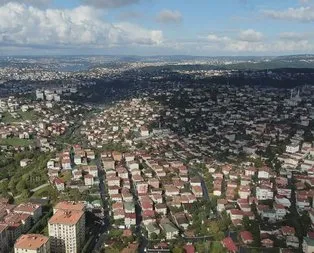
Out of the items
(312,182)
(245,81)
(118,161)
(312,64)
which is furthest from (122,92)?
(312,64)

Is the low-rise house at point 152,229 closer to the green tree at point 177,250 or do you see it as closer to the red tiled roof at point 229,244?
the green tree at point 177,250

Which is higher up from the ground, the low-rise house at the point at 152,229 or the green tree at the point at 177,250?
the green tree at the point at 177,250

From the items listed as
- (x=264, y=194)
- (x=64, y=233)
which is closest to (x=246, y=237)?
(x=264, y=194)

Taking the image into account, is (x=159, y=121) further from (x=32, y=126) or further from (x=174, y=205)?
(x=174, y=205)

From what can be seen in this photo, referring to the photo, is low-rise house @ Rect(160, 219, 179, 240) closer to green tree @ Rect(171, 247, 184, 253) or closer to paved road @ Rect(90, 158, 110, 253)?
green tree @ Rect(171, 247, 184, 253)

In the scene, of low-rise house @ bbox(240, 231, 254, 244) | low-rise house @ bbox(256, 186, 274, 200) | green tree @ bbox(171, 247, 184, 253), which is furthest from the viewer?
low-rise house @ bbox(256, 186, 274, 200)

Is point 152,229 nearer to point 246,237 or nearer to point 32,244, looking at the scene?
point 246,237

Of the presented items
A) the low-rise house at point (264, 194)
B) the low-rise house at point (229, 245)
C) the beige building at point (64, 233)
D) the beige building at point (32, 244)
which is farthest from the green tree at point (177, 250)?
the low-rise house at point (264, 194)

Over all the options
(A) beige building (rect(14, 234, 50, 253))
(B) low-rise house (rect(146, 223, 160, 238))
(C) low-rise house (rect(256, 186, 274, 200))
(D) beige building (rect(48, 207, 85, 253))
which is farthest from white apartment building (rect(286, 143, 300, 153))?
(A) beige building (rect(14, 234, 50, 253))

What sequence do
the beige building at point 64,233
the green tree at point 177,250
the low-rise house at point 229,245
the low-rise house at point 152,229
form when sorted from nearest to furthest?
the green tree at point 177,250 < the beige building at point 64,233 < the low-rise house at point 229,245 < the low-rise house at point 152,229
